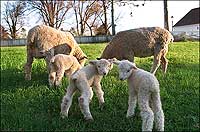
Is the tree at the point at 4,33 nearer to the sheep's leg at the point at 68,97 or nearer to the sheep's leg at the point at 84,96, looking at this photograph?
the sheep's leg at the point at 68,97

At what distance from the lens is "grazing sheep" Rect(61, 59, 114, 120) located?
6301 millimetres

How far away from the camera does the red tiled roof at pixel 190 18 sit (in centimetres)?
7526

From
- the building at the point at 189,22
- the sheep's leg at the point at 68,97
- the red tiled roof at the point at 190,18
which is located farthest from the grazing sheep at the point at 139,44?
the red tiled roof at the point at 190,18

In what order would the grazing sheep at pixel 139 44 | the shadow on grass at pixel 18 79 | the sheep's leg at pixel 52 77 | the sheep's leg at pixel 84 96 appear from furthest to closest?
the grazing sheep at pixel 139 44, the shadow on grass at pixel 18 79, the sheep's leg at pixel 52 77, the sheep's leg at pixel 84 96

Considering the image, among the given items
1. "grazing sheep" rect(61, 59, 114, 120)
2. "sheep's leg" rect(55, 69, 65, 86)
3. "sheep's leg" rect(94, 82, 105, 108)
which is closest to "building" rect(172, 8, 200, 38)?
"sheep's leg" rect(55, 69, 65, 86)

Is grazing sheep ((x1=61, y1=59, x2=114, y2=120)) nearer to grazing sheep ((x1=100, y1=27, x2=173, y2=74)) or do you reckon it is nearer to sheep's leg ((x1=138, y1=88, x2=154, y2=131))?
sheep's leg ((x1=138, y1=88, x2=154, y2=131))

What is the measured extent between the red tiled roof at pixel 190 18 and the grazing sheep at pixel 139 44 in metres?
66.3

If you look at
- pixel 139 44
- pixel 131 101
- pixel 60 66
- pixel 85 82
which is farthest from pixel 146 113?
pixel 139 44

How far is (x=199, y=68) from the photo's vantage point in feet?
42.8

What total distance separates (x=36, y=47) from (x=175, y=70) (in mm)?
4882

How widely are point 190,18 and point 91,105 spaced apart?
242ft

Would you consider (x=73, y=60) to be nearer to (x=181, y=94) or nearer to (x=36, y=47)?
(x=36, y=47)

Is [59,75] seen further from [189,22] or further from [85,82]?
[189,22]

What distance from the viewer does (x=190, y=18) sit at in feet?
255
